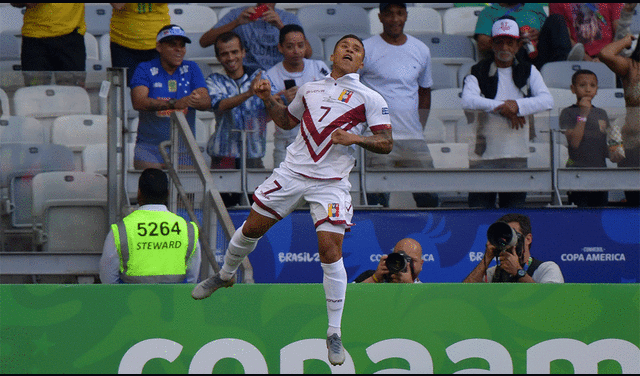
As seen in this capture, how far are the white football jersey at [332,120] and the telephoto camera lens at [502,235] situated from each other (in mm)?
1678

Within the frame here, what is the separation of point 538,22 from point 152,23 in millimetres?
4035

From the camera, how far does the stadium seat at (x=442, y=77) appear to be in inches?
387

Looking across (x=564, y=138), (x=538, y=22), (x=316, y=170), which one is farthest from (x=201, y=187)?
(x=538, y=22)

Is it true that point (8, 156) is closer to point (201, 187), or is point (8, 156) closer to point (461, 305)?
point (201, 187)

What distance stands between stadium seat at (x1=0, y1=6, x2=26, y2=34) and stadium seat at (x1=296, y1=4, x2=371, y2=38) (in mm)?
3201

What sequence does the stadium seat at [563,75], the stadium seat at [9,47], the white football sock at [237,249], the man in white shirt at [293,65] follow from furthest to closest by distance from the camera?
1. the stadium seat at [9,47]
2. the stadium seat at [563,75]
3. the man in white shirt at [293,65]
4. the white football sock at [237,249]

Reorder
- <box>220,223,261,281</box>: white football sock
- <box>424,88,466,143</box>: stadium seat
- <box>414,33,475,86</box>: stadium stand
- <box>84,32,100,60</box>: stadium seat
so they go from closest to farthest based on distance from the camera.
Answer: <box>220,223,261,281</box>: white football sock, <box>424,88,466,143</box>: stadium seat, <box>84,32,100,60</box>: stadium seat, <box>414,33,475,86</box>: stadium stand

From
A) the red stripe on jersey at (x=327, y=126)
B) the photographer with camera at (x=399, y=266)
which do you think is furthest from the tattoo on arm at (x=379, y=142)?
the photographer with camera at (x=399, y=266)

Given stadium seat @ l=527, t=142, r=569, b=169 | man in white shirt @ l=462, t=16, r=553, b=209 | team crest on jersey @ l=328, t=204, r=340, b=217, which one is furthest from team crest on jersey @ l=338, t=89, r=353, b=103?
stadium seat @ l=527, t=142, r=569, b=169

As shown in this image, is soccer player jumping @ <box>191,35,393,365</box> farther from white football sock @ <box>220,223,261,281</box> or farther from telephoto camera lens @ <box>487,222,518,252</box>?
telephoto camera lens @ <box>487,222,518,252</box>

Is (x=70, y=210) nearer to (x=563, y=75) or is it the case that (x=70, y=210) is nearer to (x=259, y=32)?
(x=259, y=32)

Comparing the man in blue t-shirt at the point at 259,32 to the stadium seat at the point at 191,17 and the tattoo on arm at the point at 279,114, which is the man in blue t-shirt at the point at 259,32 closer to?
the stadium seat at the point at 191,17

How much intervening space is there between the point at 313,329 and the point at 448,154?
229cm

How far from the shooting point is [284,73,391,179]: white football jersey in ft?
16.0
